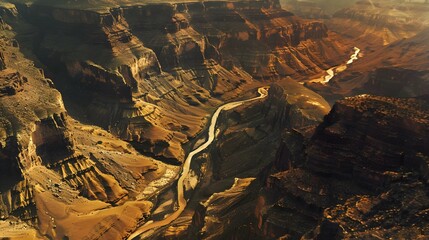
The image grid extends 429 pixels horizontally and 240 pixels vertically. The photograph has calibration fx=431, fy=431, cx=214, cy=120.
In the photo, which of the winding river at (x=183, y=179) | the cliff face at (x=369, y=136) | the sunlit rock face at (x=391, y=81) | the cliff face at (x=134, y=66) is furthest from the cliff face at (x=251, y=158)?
the sunlit rock face at (x=391, y=81)

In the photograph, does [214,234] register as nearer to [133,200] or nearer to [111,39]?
[133,200]

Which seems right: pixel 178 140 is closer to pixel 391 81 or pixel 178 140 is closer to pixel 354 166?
pixel 354 166

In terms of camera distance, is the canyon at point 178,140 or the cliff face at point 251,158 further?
the cliff face at point 251,158

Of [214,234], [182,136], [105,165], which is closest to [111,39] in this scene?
[182,136]

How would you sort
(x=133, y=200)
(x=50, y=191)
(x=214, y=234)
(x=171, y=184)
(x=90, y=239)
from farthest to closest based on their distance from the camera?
(x=171, y=184) < (x=133, y=200) < (x=50, y=191) < (x=90, y=239) < (x=214, y=234)

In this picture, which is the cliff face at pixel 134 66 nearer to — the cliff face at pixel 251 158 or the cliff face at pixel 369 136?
the cliff face at pixel 251 158

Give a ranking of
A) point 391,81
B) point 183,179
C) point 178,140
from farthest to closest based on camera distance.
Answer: point 391,81
point 178,140
point 183,179

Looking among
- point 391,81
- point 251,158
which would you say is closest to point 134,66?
point 251,158

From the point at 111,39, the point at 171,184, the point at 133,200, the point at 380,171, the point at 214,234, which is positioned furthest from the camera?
the point at 111,39
